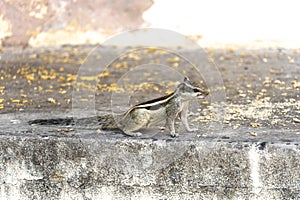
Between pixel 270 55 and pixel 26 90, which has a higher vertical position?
pixel 270 55

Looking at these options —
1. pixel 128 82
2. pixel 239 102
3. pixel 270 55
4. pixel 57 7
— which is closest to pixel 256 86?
pixel 239 102

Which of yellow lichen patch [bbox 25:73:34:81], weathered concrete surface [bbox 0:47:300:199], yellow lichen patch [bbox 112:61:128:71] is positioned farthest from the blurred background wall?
weathered concrete surface [bbox 0:47:300:199]

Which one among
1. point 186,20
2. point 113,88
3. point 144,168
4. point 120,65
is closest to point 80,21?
point 186,20

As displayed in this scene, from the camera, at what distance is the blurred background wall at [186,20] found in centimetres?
777

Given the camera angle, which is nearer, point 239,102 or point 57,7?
point 239,102

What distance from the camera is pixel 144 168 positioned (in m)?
3.50

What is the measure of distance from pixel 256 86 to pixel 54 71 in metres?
1.93

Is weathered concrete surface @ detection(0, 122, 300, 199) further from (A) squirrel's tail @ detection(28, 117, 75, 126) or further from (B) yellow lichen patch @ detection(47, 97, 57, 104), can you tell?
(B) yellow lichen patch @ detection(47, 97, 57, 104)

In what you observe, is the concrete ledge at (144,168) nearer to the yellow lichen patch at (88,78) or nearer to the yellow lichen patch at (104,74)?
the yellow lichen patch at (88,78)

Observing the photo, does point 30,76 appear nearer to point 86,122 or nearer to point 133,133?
point 86,122

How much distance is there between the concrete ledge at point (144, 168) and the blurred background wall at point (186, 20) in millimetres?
4123

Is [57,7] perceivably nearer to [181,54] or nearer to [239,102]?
[181,54]

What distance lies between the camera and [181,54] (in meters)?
7.02

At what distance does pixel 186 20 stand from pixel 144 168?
15.3ft
